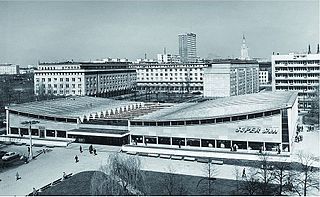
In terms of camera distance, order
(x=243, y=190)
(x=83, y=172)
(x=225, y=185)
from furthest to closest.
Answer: (x=83, y=172) < (x=225, y=185) < (x=243, y=190)

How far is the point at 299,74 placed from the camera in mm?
60781

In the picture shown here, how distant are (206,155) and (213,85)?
47956mm

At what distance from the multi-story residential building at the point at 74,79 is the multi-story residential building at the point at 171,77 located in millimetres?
13740

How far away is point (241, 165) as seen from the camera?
27734 millimetres

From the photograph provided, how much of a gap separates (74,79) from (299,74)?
43.0m

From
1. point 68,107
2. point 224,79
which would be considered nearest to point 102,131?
point 68,107

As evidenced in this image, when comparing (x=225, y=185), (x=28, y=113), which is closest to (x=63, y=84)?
(x=28, y=113)

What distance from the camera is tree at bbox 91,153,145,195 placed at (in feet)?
63.0

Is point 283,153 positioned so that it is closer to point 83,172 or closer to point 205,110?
point 205,110

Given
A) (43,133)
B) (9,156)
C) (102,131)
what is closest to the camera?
(9,156)

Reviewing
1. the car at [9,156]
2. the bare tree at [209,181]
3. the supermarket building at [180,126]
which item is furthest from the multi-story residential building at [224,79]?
the car at [9,156]

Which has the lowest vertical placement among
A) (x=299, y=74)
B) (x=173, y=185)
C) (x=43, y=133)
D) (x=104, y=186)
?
(x=173, y=185)

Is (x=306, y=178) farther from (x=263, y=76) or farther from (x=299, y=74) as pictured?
(x=263, y=76)

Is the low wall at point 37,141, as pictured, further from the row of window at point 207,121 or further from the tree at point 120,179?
the tree at point 120,179
